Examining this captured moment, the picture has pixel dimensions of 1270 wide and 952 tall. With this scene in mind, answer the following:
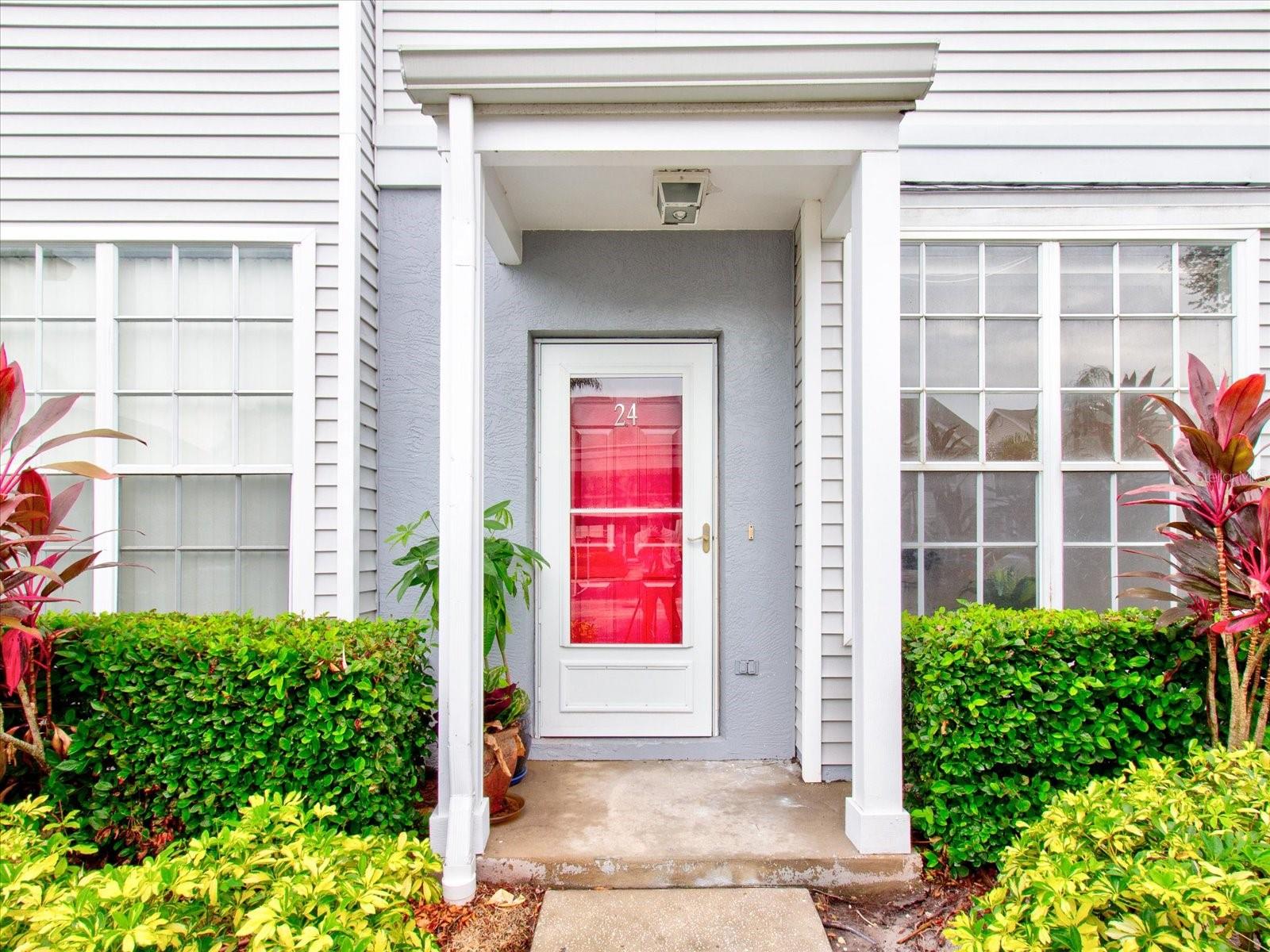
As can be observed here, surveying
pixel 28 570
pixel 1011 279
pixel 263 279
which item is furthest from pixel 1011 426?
pixel 28 570

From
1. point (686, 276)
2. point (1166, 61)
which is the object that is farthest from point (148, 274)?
point (1166, 61)

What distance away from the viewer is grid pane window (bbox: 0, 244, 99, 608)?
344cm

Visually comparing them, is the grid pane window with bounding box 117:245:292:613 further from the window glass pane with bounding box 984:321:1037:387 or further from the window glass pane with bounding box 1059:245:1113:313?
the window glass pane with bounding box 1059:245:1113:313

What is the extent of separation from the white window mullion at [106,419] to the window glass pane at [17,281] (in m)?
0.35

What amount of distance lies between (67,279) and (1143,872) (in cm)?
451

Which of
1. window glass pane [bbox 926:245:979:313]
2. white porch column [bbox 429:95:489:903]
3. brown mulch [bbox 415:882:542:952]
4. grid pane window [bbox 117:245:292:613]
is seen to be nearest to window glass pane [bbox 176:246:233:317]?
grid pane window [bbox 117:245:292:613]

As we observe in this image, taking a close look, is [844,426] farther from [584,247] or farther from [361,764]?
[361,764]

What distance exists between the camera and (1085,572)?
3553mm

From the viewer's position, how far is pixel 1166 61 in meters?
3.60

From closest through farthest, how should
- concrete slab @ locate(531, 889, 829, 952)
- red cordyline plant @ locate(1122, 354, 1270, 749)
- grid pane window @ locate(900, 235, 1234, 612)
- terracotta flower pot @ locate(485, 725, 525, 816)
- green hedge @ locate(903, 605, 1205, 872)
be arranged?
concrete slab @ locate(531, 889, 829, 952), red cordyline plant @ locate(1122, 354, 1270, 749), green hedge @ locate(903, 605, 1205, 872), terracotta flower pot @ locate(485, 725, 525, 816), grid pane window @ locate(900, 235, 1234, 612)

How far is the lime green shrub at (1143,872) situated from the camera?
1.38 metres

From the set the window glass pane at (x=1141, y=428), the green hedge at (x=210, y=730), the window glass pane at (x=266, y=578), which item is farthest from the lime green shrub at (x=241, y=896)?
the window glass pane at (x=1141, y=428)

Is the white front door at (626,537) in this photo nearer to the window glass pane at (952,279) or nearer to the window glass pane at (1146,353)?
the window glass pane at (952,279)

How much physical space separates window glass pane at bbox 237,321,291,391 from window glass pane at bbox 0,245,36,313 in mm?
1017
